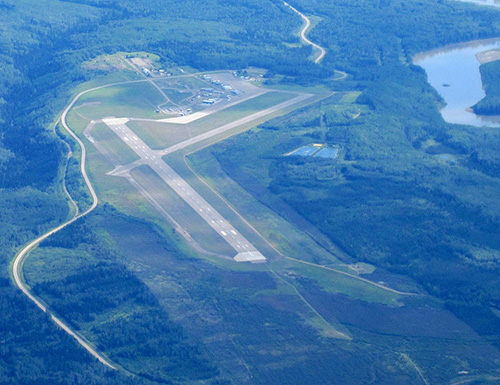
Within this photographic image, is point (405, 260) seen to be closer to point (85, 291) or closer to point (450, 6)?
point (85, 291)

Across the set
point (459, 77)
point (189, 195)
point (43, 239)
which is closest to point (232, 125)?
point (189, 195)

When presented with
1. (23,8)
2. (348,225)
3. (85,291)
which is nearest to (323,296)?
(348,225)

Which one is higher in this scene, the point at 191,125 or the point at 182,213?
the point at 191,125

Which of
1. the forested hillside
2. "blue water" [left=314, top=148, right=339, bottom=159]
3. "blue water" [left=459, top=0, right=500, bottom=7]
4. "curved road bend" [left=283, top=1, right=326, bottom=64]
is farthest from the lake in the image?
"blue water" [left=459, top=0, right=500, bottom=7]

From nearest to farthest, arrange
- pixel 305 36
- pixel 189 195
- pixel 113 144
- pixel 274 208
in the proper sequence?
pixel 274 208 < pixel 189 195 < pixel 113 144 < pixel 305 36

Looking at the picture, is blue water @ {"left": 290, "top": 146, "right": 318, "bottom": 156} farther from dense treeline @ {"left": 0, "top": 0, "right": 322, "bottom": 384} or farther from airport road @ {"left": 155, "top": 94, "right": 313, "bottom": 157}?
dense treeline @ {"left": 0, "top": 0, "right": 322, "bottom": 384}

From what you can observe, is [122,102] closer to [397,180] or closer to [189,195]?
[189,195]
